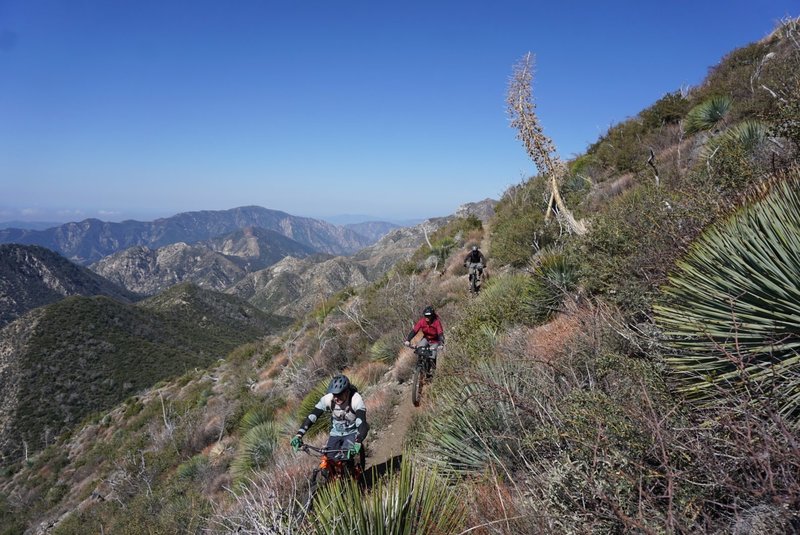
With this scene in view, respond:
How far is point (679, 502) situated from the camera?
2035mm

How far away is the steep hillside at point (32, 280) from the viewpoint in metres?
127

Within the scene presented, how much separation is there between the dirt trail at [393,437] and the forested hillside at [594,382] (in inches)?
2.1

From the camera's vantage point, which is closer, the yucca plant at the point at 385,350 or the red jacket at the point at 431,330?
the red jacket at the point at 431,330

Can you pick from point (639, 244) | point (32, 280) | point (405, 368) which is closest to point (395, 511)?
point (639, 244)

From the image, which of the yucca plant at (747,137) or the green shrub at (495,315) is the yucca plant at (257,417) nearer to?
the green shrub at (495,315)

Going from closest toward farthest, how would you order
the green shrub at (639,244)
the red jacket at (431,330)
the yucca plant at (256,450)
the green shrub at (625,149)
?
the green shrub at (639,244) → the red jacket at (431,330) → the yucca plant at (256,450) → the green shrub at (625,149)

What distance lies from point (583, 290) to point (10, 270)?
18711 centimetres

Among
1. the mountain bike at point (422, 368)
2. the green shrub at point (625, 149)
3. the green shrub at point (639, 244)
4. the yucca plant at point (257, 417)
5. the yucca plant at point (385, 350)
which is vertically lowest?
the yucca plant at point (257, 417)

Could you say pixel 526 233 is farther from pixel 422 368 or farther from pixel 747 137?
pixel 422 368

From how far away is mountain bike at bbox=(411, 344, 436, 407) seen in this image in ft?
25.9

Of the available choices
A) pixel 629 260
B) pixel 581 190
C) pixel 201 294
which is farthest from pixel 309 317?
pixel 201 294

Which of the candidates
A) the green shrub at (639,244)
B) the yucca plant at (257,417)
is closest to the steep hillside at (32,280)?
the yucca plant at (257,417)

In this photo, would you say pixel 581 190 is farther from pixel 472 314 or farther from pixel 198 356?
pixel 198 356

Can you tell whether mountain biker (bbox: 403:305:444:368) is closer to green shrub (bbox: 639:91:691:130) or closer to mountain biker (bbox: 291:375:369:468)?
mountain biker (bbox: 291:375:369:468)
